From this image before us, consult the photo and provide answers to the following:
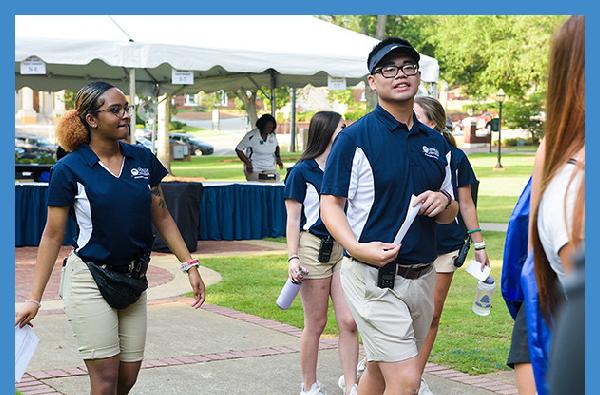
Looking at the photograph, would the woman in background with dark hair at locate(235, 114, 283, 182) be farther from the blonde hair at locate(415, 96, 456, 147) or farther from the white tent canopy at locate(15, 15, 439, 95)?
the blonde hair at locate(415, 96, 456, 147)

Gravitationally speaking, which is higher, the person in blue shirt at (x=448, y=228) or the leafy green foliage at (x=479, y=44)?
the leafy green foliage at (x=479, y=44)

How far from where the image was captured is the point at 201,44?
49.7ft

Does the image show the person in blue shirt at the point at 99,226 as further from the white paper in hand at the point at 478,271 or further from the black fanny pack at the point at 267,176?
the black fanny pack at the point at 267,176

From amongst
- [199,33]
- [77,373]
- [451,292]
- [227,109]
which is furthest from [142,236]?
[227,109]

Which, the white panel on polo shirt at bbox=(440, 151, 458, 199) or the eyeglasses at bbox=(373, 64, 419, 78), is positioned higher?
the eyeglasses at bbox=(373, 64, 419, 78)

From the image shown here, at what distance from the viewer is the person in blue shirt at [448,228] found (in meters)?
6.08

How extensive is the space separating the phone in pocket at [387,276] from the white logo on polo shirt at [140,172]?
127cm

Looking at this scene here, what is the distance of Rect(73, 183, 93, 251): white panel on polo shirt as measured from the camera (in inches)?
188

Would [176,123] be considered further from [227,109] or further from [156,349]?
[156,349]

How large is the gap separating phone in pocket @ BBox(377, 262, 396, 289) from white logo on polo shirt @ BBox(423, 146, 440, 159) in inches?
20.7

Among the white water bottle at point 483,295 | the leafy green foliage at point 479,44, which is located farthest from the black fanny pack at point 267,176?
the leafy green foliage at point 479,44

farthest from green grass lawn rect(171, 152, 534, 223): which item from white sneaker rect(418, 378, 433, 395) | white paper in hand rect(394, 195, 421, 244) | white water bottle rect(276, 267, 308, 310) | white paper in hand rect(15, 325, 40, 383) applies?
white paper in hand rect(15, 325, 40, 383)

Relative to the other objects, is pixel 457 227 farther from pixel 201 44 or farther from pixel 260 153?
pixel 260 153

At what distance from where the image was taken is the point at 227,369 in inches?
288
